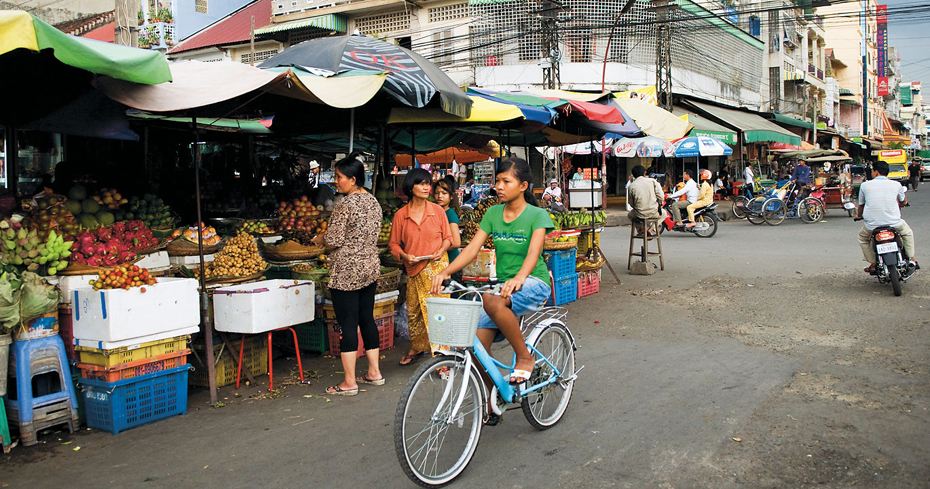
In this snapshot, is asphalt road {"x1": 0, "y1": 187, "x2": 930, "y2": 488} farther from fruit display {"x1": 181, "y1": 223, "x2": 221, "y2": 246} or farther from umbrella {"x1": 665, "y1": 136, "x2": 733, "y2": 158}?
umbrella {"x1": 665, "y1": 136, "x2": 733, "y2": 158}

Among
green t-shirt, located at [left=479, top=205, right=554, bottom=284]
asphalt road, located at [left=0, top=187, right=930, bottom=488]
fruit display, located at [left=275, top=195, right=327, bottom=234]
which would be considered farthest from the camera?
fruit display, located at [left=275, top=195, right=327, bottom=234]

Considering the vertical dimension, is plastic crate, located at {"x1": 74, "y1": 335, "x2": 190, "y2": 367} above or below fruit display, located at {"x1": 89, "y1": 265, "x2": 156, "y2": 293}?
below

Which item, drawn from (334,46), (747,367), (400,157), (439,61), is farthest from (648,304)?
(439,61)

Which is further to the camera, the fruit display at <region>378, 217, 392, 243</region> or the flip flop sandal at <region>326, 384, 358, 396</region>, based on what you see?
the fruit display at <region>378, 217, 392, 243</region>

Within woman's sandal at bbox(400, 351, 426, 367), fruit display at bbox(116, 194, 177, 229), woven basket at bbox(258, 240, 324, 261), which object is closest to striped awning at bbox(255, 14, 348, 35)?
fruit display at bbox(116, 194, 177, 229)

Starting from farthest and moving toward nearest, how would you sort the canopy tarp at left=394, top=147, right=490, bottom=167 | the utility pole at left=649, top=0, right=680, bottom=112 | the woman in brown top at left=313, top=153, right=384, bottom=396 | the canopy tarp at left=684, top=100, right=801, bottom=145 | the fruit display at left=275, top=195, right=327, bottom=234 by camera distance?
the canopy tarp at left=684, top=100, right=801, bottom=145, the utility pole at left=649, top=0, right=680, bottom=112, the canopy tarp at left=394, top=147, right=490, bottom=167, the fruit display at left=275, top=195, right=327, bottom=234, the woman in brown top at left=313, top=153, right=384, bottom=396

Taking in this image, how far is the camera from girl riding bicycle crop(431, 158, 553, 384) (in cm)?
379

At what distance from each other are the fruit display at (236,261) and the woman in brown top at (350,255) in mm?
1052

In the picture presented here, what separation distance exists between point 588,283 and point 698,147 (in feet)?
46.3

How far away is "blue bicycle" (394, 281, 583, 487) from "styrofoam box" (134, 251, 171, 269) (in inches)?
115

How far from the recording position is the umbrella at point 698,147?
71.3 feet

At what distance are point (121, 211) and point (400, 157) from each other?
346 inches

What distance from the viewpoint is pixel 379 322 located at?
644cm

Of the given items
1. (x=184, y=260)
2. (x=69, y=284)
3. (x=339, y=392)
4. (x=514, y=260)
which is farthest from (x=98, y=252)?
(x=514, y=260)
